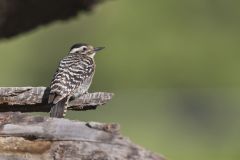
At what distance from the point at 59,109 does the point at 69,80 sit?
67cm

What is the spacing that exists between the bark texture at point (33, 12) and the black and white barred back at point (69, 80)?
35 centimetres

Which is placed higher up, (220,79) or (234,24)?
(234,24)

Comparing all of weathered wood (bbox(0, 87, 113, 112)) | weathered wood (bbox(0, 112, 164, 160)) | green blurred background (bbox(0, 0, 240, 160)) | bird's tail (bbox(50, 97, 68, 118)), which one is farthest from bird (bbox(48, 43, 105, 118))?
green blurred background (bbox(0, 0, 240, 160))

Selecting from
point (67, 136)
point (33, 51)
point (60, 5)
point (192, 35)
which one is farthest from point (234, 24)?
point (67, 136)

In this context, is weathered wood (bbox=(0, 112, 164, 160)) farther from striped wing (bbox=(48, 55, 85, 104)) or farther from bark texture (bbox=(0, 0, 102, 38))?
bark texture (bbox=(0, 0, 102, 38))

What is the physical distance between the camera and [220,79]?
24516 mm

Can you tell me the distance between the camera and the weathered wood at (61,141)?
513 cm

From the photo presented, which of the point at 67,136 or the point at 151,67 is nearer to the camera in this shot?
the point at 67,136

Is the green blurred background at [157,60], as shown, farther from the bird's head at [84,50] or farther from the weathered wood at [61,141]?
the weathered wood at [61,141]

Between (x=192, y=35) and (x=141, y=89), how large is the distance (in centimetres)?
452

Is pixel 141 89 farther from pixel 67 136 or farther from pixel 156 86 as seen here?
pixel 67 136

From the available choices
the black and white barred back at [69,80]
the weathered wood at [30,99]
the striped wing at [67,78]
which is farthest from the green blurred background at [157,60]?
the weathered wood at [30,99]

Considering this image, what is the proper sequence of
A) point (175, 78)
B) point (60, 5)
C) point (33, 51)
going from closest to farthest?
point (60, 5), point (175, 78), point (33, 51)

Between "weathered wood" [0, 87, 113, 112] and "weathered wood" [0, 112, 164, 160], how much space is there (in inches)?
11.6
